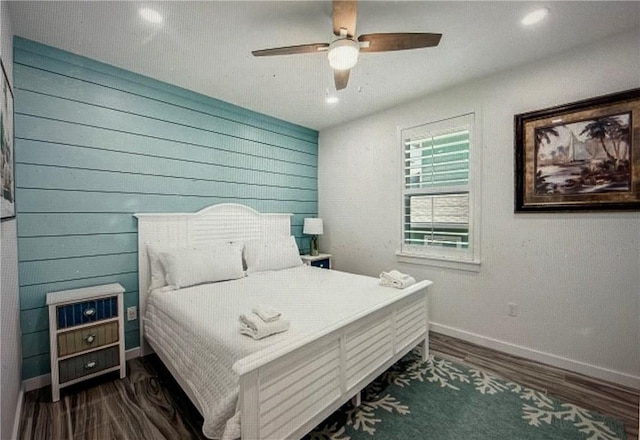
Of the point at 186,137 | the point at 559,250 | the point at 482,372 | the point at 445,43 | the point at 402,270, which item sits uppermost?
the point at 445,43

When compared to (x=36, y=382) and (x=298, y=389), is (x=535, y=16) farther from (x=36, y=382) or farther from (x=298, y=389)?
(x=36, y=382)

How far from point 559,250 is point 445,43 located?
6.38 feet

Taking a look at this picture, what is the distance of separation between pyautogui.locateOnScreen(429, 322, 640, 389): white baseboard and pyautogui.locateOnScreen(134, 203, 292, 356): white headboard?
232 cm

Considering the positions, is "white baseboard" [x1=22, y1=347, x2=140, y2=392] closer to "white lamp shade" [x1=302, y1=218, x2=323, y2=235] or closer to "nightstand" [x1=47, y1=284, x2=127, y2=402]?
"nightstand" [x1=47, y1=284, x2=127, y2=402]

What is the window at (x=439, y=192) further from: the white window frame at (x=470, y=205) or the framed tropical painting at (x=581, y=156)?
the framed tropical painting at (x=581, y=156)

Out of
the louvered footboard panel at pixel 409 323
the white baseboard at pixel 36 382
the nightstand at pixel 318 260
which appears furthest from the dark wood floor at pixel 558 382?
the white baseboard at pixel 36 382

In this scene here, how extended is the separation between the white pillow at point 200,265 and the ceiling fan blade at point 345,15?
215cm

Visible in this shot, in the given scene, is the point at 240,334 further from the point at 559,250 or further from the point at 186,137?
the point at 559,250

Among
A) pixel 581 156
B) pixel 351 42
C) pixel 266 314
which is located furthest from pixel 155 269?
pixel 581 156

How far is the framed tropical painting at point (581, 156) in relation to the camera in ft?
7.03

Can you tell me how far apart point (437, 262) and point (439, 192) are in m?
0.77

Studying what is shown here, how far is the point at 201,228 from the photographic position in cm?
315

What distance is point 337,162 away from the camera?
4258 mm

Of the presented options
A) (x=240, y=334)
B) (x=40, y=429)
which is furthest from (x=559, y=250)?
(x=40, y=429)
